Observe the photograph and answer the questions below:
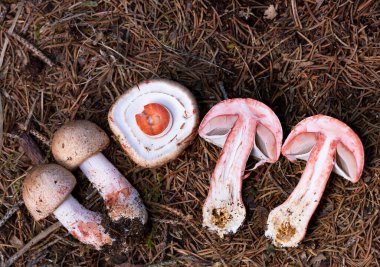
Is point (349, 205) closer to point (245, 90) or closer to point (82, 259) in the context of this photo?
point (245, 90)

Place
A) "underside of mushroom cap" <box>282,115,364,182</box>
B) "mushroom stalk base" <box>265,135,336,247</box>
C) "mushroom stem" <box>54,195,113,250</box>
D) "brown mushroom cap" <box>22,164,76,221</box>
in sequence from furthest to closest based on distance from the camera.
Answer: "mushroom stem" <box>54,195,113,250</box> → "brown mushroom cap" <box>22,164,76,221</box> → "mushroom stalk base" <box>265,135,336,247</box> → "underside of mushroom cap" <box>282,115,364,182</box>

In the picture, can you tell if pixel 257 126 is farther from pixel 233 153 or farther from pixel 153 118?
pixel 153 118

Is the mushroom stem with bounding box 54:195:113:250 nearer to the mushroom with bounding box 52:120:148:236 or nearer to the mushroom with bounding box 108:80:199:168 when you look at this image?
the mushroom with bounding box 52:120:148:236

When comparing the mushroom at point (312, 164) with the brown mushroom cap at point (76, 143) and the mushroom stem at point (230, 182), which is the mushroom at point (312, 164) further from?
the brown mushroom cap at point (76, 143)

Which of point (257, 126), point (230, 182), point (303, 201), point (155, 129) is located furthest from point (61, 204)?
point (303, 201)

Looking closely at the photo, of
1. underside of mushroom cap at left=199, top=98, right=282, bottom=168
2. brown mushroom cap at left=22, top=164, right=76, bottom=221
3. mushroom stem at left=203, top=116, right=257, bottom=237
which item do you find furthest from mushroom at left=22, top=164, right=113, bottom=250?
underside of mushroom cap at left=199, top=98, right=282, bottom=168

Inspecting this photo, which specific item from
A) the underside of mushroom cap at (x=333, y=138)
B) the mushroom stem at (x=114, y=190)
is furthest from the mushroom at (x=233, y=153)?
the mushroom stem at (x=114, y=190)

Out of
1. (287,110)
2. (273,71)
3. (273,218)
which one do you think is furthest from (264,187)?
(273,71)
